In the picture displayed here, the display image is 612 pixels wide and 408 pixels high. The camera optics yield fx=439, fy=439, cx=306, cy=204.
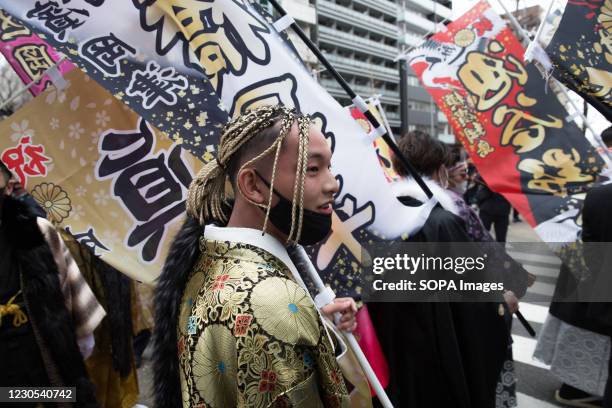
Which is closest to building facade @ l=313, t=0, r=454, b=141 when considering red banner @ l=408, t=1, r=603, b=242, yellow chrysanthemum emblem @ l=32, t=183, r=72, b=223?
red banner @ l=408, t=1, r=603, b=242

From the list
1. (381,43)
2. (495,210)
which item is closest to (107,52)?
(495,210)

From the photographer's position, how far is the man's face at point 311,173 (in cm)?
106

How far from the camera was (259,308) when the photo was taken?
90 cm

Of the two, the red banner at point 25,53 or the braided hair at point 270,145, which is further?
the red banner at point 25,53

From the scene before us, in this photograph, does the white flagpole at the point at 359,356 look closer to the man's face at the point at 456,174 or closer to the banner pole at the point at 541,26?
the man's face at the point at 456,174

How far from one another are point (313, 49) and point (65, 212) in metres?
1.18

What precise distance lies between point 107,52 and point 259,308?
4.20 feet

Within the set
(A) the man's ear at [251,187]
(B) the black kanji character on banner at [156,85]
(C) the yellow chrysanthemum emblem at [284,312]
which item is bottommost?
(C) the yellow chrysanthemum emblem at [284,312]

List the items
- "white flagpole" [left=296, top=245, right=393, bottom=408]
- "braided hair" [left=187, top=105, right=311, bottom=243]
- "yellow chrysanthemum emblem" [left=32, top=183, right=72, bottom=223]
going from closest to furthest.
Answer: "braided hair" [left=187, top=105, right=311, bottom=243] < "white flagpole" [left=296, top=245, right=393, bottom=408] < "yellow chrysanthemum emblem" [left=32, top=183, right=72, bottom=223]

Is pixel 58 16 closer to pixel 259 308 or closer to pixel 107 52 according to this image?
pixel 107 52

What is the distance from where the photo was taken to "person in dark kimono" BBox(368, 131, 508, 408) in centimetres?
209

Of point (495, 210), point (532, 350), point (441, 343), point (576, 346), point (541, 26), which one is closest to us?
point (441, 343)

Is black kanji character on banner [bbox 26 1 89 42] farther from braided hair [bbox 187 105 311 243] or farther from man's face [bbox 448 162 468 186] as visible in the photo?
man's face [bbox 448 162 468 186]

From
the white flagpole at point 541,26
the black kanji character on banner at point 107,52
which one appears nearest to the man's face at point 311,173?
the black kanji character on banner at point 107,52
